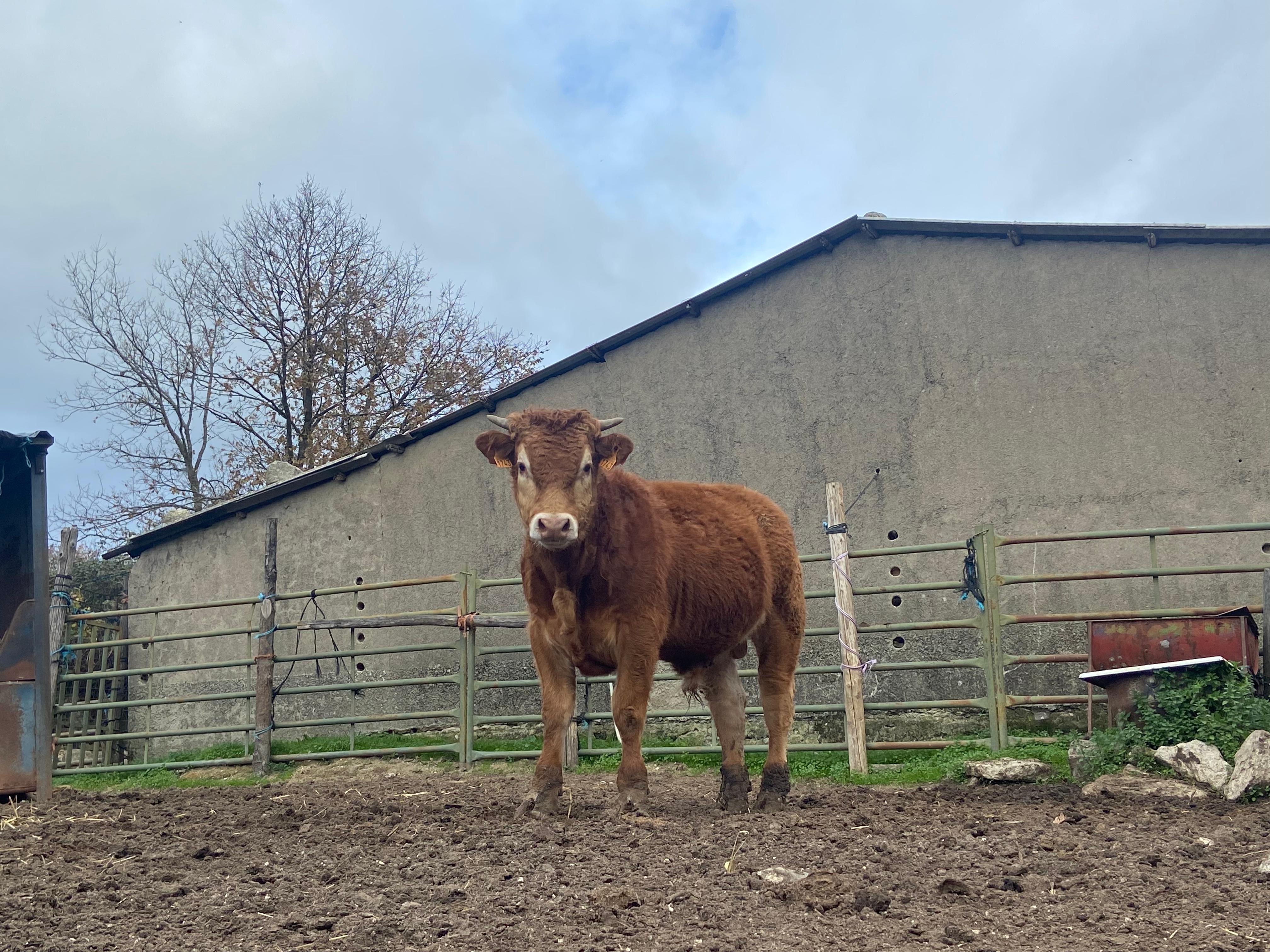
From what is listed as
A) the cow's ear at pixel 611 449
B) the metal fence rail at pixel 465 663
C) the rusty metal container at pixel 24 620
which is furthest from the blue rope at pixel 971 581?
the rusty metal container at pixel 24 620

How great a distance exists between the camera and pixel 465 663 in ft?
30.8

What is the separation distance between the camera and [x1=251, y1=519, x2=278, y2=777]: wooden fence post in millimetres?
9570

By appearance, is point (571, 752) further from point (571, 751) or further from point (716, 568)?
point (716, 568)

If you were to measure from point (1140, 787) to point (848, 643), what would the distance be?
284cm

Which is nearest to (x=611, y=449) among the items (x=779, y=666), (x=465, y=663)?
(x=779, y=666)

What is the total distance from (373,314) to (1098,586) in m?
16.7

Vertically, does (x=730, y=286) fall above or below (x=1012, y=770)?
above

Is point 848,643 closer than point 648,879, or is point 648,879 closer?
point 648,879

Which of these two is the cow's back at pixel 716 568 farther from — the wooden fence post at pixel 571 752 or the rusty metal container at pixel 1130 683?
the wooden fence post at pixel 571 752

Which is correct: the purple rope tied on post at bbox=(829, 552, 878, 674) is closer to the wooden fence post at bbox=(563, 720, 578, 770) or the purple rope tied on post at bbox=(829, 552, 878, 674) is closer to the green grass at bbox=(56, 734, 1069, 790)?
the green grass at bbox=(56, 734, 1069, 790)

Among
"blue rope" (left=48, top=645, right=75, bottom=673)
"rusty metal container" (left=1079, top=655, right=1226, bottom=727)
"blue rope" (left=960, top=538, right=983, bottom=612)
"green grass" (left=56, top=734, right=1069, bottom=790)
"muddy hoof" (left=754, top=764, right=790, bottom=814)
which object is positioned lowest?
"green grass" (left=56, top=734, right=1069, bottom=790)

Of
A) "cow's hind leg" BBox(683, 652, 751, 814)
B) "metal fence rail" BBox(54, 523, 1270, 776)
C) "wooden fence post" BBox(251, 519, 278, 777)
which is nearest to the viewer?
"cow's hind leg" BBox(683, 652, 751, 814)

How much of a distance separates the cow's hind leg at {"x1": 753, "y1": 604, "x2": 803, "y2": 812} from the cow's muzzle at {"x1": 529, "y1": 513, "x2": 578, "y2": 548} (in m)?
1.99

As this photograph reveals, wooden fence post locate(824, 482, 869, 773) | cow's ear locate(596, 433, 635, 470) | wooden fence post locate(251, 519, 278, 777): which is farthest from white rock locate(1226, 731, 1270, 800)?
wooden fence post locate(251, 519, 278, 777)
